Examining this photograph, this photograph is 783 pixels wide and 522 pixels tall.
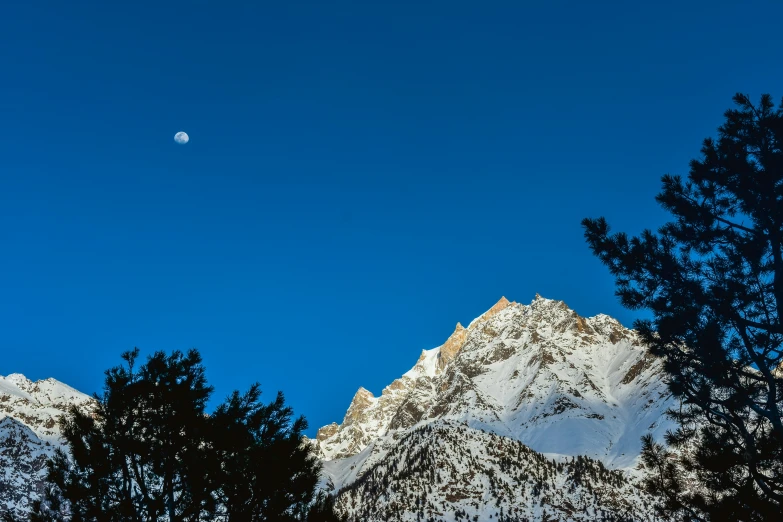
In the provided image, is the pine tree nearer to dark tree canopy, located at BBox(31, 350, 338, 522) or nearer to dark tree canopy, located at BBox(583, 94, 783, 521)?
dark tree canopy, located at BBox(31, 350, 338, 522)

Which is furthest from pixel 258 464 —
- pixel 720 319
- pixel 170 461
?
pixel 720 319

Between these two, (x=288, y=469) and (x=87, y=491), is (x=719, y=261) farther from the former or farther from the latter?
(x=87, y=491)

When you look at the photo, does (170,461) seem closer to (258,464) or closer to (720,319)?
(258,464)

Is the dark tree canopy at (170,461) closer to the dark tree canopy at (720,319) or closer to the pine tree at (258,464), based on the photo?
the pine tree at (258,464)

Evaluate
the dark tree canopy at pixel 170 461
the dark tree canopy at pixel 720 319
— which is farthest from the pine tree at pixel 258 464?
the dark tree canopy at pixel 720 319

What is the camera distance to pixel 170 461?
50.8ft

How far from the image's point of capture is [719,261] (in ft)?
51.2

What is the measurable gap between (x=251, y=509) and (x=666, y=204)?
15019mm

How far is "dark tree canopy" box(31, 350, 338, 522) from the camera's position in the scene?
14820 millimetres

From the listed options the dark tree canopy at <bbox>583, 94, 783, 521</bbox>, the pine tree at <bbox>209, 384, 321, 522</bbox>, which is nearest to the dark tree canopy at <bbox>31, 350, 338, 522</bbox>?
the pine tree at <bbox>209, 384, 321, 522</bbox>

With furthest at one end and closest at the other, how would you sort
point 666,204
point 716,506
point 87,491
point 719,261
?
point 666,204 < point 719,261 < point 87,491 < point 716,506

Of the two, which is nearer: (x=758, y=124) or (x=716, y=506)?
(x=716, y=506)

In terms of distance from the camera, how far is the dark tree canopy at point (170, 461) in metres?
14.8

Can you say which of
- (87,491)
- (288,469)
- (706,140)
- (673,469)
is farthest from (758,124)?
(87,491)
